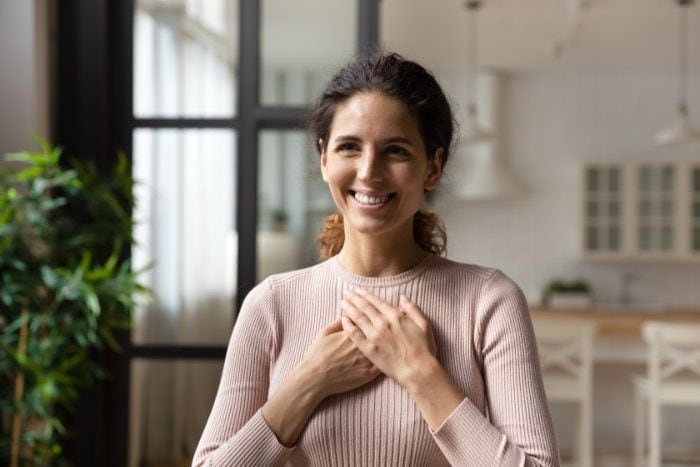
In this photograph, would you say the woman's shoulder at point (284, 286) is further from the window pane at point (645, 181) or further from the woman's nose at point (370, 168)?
the window pane at point (645, 181)

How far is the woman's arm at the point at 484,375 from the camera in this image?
1202mm

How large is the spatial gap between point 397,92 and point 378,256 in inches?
10.4

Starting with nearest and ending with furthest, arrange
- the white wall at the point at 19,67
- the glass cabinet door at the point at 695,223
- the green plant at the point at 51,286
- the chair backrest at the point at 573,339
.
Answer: the green plant at the point at 51,286 < the white wall at the point at 19,67 < the chair backrest at the point at 573,339 < the glass cabinet door at the point at 695,223

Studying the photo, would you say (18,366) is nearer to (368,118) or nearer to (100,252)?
(100,252)

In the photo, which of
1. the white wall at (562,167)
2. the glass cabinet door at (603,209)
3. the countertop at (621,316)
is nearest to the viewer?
the countertop at (621,316)

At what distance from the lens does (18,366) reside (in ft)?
Answer: 8.86

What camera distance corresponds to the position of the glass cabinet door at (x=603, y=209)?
23.7ft

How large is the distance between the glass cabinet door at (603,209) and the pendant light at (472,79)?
1.23 m

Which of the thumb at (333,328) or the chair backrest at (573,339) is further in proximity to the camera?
the chair backrest at (573,339)

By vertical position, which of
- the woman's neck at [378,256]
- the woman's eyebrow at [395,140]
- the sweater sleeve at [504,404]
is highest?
the woman's eyebrow at [395,140]

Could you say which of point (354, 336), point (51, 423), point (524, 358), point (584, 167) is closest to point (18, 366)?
point (51, 423)

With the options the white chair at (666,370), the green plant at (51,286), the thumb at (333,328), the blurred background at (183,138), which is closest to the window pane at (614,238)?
the white chair at (666,370)

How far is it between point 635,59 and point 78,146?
533 cm

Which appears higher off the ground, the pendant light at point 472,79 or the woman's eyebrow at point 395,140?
the pendant light at point 472,79
